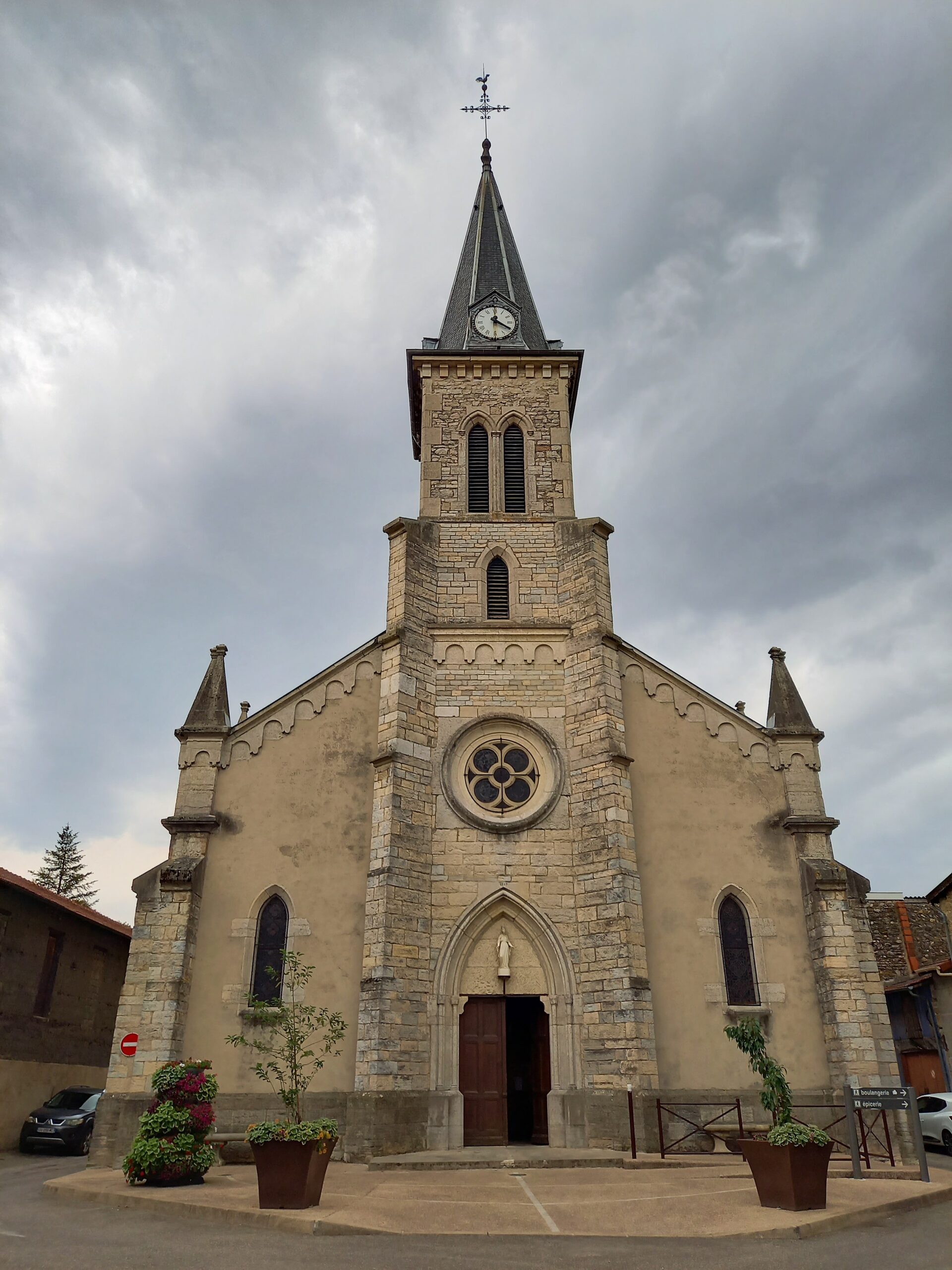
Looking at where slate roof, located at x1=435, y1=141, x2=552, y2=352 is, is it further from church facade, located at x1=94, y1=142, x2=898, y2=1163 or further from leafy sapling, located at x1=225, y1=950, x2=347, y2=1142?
leafy sapling, located at x1=225, y1=950, x2=347, y2=1142

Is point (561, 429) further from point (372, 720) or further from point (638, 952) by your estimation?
point (638, 952)

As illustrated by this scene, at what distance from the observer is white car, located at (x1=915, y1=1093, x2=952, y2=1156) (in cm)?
1795

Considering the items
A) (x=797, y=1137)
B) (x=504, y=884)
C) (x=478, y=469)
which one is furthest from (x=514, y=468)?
(x=797, y=1137)

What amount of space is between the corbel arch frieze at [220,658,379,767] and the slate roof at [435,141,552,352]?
362 inches

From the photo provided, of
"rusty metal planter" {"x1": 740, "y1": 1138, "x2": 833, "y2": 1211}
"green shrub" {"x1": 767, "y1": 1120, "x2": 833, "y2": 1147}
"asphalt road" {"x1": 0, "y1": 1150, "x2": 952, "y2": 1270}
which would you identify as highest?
"green shrub" {"x1": 767, "y1": 1120, "x2": 833, "y2": 1147}

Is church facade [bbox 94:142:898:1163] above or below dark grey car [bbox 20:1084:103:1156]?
above

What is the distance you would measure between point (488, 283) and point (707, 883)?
1770 centimetres

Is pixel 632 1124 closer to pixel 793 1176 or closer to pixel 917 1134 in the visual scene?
pixel 917 1134

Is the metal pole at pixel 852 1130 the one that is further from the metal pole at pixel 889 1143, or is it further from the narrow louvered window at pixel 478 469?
the narrow louvered window at pixel 478 469

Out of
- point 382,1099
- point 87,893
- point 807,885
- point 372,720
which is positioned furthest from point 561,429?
point 87,893

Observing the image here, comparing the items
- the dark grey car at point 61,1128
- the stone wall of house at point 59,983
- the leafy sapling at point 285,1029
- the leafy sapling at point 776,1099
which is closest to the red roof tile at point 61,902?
the stone wall of house at point 59,983

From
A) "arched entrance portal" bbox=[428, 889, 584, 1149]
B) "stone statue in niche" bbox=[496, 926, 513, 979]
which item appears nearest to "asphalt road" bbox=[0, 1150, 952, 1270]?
"arched entrance portal" bbox=[428, 889, 584, 1149]

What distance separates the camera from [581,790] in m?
16.3

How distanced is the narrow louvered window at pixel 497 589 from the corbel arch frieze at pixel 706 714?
8.78 ft
